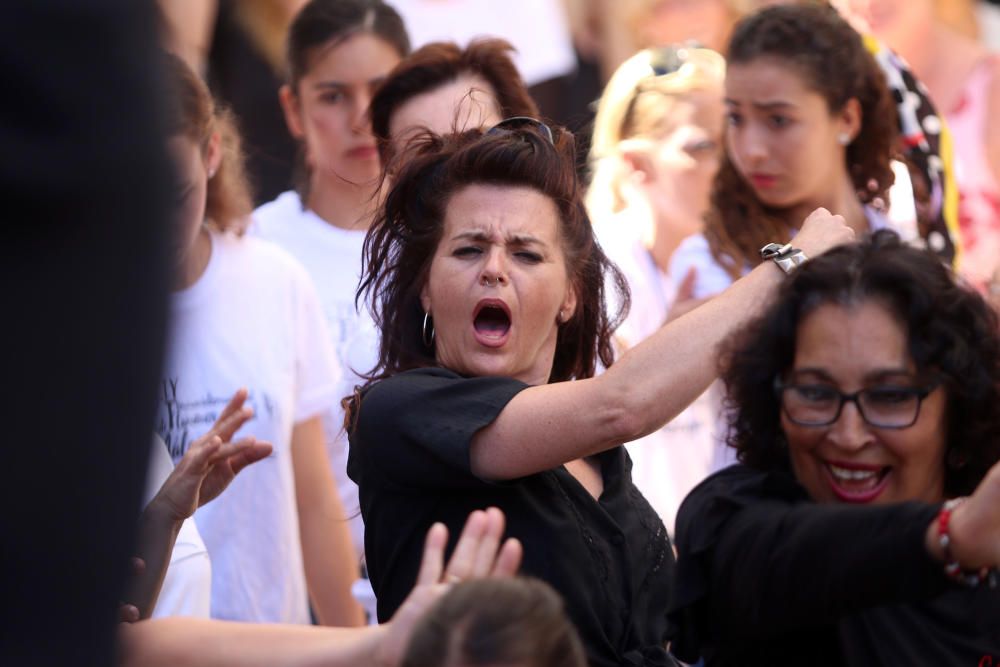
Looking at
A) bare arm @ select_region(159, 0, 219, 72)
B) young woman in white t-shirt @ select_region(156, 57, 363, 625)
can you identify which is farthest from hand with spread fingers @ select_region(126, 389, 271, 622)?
bare arm @ select_region(159, 0, 219, 72)

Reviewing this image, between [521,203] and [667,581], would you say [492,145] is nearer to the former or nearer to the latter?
[521,203]

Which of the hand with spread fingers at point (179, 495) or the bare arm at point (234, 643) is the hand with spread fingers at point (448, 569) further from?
the hand with spread fingers at point (179, 495)

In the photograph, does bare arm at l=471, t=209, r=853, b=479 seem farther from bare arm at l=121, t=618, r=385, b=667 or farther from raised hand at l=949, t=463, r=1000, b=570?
raised hand at l=949, t=463, r=1000, b=570

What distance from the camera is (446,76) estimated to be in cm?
380

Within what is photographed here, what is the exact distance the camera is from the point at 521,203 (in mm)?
2744

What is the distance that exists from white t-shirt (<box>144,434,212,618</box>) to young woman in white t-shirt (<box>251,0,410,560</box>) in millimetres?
1298

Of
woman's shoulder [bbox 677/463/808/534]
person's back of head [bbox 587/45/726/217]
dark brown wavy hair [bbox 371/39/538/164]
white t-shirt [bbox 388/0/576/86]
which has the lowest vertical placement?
woman's shoulder [bbox 677/463/808/534]

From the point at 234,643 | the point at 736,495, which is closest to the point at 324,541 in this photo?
the point at 234,643

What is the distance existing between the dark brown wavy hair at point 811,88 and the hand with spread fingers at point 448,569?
2.16 m

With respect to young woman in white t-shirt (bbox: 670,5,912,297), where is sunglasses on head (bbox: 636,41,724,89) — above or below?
above

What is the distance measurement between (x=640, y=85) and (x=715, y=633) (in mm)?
2857

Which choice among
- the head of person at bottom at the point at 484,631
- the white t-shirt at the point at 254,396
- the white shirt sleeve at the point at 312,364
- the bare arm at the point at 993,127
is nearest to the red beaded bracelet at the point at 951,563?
the head of person at bottom at the point at 484,631

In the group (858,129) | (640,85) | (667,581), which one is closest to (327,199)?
(640,85)

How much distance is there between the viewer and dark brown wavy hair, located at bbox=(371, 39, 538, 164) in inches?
149
